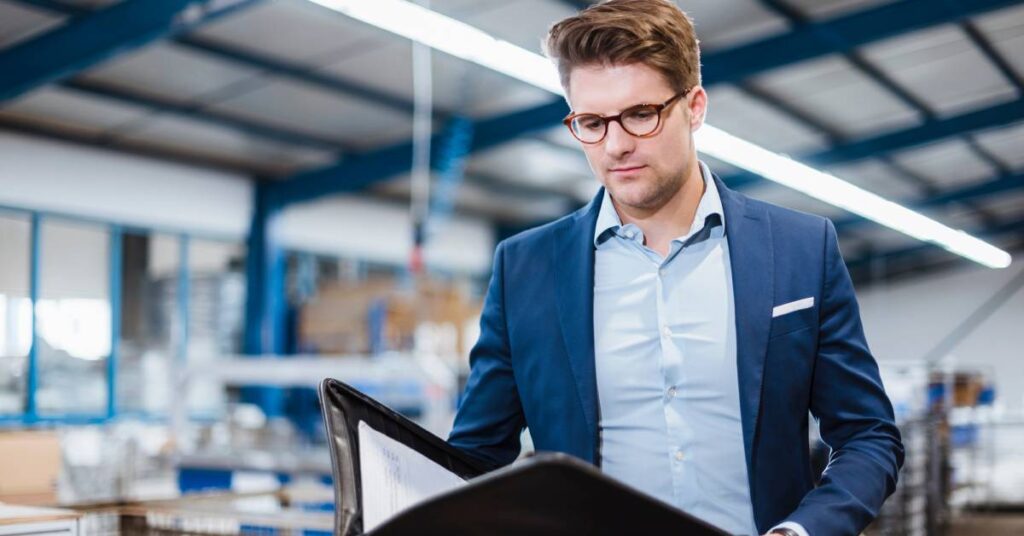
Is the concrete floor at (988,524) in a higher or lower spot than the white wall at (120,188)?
lower

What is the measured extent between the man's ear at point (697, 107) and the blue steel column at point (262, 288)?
10.6 metres

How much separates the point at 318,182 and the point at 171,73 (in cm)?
310

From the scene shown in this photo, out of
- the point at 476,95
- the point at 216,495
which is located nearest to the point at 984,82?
the point at 476,95

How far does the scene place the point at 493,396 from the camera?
140 cm

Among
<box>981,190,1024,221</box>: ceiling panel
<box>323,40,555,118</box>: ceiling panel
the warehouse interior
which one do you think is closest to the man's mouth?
the warehouse interior

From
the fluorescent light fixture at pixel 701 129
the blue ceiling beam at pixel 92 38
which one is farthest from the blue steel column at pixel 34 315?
the fluorescent light fixture at pixel 701 129

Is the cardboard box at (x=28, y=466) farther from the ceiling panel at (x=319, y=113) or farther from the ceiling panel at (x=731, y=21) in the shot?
the ceiling panel at (x=319, y=113)

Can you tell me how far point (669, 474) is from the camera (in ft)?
4.26

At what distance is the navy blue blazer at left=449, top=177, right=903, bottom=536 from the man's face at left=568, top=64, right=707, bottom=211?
0.12 metres

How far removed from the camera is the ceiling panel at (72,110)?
29.5 feet

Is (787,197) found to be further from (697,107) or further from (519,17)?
(697,107)

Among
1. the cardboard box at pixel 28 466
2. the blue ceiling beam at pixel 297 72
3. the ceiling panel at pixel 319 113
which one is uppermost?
the blue ceiling beam at pixel 297 72

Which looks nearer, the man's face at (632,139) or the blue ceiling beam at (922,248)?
the man's face at (632,139)

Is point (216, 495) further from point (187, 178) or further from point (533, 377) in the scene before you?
point (187, 178)
